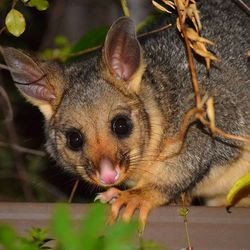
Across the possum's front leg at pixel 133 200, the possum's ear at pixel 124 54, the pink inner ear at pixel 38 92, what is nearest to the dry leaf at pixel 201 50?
the possum's ear at pixel 124 54

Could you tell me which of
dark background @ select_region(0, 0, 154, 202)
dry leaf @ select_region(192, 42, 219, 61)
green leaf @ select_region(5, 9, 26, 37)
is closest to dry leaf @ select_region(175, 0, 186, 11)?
dry leaf @ select_region(192, 42, 219, 61)

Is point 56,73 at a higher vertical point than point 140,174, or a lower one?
higher

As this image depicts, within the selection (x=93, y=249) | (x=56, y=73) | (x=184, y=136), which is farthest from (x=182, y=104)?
(x=93, y=249)

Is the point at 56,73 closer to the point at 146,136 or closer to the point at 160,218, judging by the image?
the point at 146,136

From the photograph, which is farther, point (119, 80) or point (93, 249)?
point (119, 80)

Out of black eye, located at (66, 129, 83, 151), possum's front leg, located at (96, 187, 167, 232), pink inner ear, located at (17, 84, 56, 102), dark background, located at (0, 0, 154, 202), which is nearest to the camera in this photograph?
possum's front leg, located at (96, 187, 167, 232)

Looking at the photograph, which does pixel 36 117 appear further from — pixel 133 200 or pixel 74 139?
pixel 133 200

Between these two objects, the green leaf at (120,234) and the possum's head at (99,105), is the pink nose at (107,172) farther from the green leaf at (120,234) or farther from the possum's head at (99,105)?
the green leaf at (120,234)

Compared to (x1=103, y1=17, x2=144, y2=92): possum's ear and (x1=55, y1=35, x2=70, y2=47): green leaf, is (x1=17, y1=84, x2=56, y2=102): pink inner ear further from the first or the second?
(x1=55, y1=35, x2=70, y2=47): green leaf
